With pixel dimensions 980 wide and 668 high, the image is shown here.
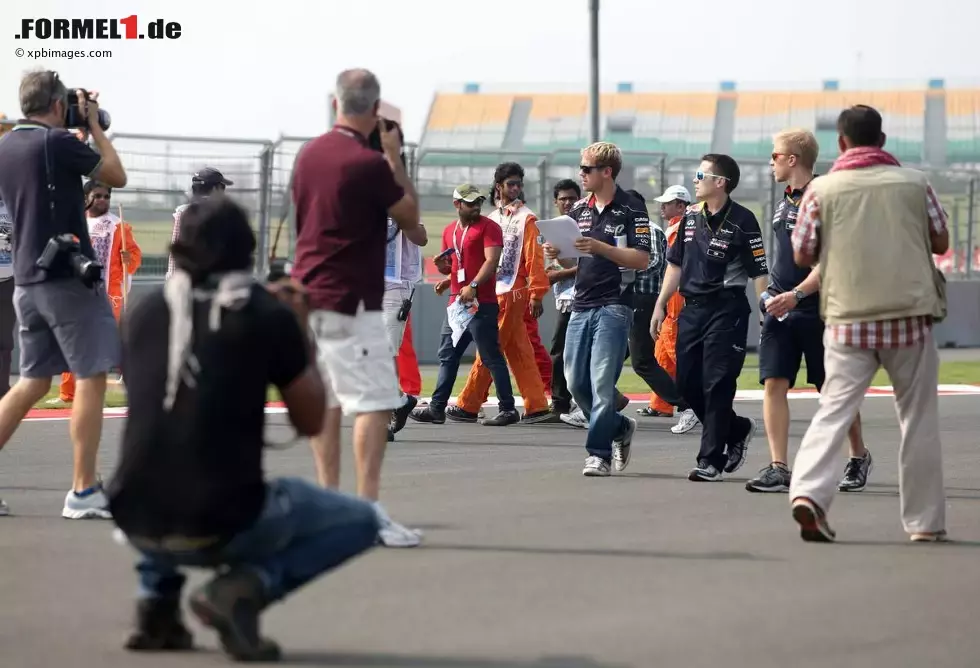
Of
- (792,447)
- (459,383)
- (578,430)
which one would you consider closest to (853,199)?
(792,447)

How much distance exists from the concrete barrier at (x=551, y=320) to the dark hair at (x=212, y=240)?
12.8 metres

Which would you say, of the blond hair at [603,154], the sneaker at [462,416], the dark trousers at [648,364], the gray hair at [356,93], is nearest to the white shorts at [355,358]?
the gray hair at [356,93]

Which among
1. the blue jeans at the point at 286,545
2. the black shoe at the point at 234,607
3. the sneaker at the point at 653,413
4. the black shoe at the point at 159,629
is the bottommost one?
the sneaker at the point at 653,413

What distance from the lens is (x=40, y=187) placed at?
7.97m

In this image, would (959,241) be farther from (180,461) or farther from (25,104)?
(180,461)

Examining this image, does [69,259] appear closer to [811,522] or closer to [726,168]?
[811,522]

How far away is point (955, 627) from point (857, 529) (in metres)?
2.16

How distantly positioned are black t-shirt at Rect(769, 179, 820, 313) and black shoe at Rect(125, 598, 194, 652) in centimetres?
472

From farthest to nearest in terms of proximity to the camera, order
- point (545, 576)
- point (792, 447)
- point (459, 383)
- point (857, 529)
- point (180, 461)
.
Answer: point (459, 383)
point (792, 447)
point (857, 529)
point (545, 576)
point (180, 461)

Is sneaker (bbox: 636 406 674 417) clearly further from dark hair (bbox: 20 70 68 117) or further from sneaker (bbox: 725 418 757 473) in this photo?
dark hair (bbox: 20 70 68 117)

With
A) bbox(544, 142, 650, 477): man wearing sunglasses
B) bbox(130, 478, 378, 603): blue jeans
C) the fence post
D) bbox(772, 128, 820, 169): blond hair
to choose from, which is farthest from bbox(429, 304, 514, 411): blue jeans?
the fence post

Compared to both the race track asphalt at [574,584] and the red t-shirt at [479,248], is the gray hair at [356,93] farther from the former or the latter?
the red t-shirt at [479,248]

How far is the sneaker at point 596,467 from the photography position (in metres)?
9.91

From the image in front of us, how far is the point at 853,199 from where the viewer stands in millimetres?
7441
